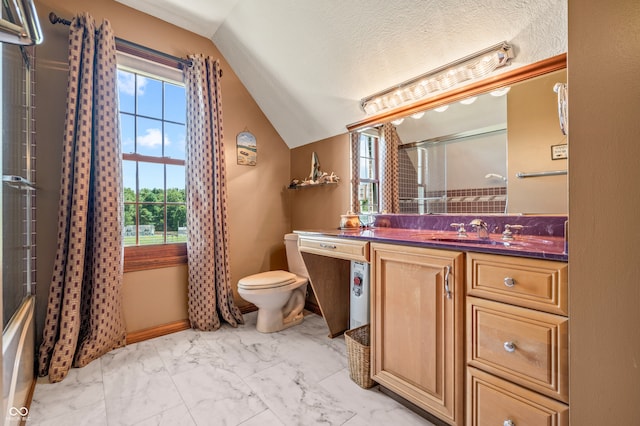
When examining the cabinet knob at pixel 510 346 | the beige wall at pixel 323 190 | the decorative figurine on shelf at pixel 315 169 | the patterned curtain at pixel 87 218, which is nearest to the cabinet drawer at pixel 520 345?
the cabinet knob at pixel 510 346

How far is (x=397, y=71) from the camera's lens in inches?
74.2

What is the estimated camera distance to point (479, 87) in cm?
Result: 167

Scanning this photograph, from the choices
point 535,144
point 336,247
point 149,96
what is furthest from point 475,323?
point 149,96

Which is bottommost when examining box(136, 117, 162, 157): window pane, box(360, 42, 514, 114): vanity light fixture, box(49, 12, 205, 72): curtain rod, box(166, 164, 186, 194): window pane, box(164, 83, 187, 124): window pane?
box(166, 164, 186, 194): window pane

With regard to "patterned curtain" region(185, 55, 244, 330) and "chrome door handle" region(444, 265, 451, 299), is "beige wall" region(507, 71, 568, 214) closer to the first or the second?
"chrome door handle" region(444, 265, 451, 299)

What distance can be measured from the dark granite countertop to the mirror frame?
30.3 inches

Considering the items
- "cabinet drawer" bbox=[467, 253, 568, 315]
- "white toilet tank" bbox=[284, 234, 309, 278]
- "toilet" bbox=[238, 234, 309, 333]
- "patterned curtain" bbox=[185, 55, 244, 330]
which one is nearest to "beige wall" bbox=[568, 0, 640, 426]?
"cabinet drawer" bbox=[467, 253, 568, 315]

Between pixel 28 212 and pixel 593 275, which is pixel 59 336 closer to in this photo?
pixel 28 212

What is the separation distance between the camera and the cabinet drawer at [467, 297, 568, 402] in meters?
0.90

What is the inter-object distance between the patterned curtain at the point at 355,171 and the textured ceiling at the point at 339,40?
6.9 inches

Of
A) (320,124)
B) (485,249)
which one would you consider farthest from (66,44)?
(485,249)

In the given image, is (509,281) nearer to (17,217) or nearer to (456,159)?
(456,159)

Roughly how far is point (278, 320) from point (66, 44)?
2587 mm

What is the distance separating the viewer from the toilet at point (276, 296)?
7.22ft
